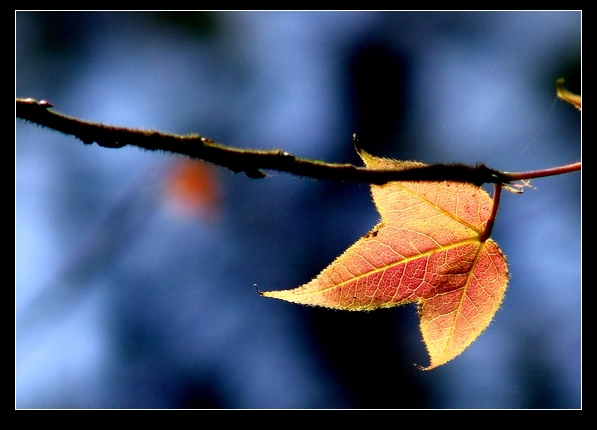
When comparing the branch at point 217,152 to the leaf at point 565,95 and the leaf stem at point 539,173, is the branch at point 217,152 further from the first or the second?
the leaf at point 565,95

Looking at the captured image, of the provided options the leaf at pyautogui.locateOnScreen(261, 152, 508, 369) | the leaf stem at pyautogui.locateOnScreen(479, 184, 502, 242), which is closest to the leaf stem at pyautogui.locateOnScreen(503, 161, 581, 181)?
the leaf stem at pyautogui.locateOnScreen(479, 184, 502, 242)

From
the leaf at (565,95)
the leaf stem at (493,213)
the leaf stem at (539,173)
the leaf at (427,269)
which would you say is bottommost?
the leaf at (427,269)

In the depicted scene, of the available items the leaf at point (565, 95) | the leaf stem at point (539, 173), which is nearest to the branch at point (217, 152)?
the leaf stem at point (539, 173)

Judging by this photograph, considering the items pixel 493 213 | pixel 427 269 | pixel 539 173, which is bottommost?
pixel 427 269

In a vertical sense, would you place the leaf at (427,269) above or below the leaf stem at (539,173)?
below

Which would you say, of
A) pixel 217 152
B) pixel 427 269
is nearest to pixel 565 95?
pixel 427 269

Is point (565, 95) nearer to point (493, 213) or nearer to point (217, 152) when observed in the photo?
point (493, 213)

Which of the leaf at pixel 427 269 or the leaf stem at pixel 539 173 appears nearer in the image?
the leaf stem at pixel 539 173

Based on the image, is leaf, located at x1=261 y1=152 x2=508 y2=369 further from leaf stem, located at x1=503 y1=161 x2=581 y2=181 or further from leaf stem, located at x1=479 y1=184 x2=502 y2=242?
leaf stem, located at x1=503 y1=161 x2=581 y2=181
